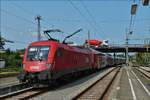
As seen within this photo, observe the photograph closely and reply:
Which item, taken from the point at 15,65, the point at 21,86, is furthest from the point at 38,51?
the point at 15,65

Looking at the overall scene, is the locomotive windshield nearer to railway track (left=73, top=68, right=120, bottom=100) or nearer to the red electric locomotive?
the red electric locomotive

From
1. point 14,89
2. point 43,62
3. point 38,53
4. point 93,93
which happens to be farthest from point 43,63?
point 93,93

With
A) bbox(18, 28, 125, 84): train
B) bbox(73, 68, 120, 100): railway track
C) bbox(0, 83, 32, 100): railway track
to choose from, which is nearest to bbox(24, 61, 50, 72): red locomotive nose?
bbox(18, 28, 125, 84): train

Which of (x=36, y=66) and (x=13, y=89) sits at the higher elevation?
(x=36, y=66)

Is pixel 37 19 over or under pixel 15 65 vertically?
over

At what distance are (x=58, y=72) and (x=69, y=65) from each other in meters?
3.50

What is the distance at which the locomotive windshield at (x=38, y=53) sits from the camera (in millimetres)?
19422

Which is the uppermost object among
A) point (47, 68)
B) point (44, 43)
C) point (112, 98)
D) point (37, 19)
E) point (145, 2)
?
point (37, 19)

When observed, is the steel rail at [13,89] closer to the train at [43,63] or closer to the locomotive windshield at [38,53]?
the train at [43,63]

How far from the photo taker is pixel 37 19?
5125 cm

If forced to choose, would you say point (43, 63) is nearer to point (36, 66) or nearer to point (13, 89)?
point (36, 66)

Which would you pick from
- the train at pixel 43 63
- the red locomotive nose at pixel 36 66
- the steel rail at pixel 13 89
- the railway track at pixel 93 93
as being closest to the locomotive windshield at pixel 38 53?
the train at pixel 43 63

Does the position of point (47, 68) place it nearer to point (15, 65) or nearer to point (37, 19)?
point (37, 19)

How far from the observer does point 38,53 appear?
19734 millimetres
